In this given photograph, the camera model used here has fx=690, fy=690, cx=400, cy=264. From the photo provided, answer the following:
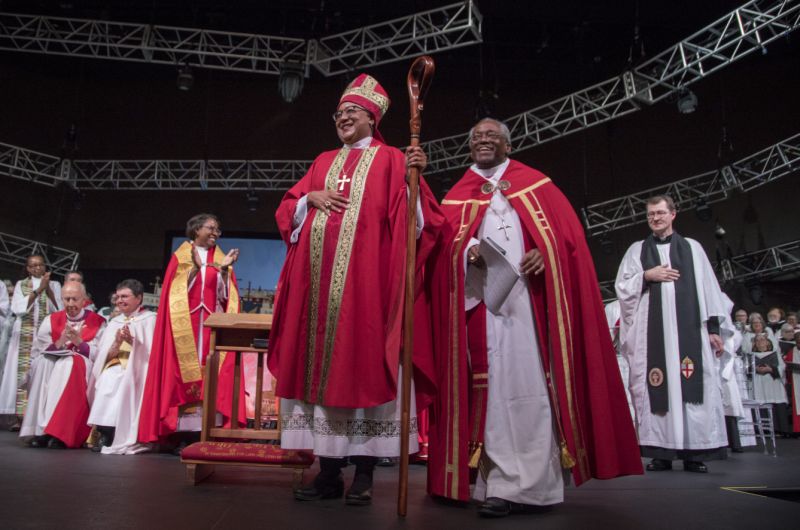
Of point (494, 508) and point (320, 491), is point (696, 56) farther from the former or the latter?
point (320, 491)

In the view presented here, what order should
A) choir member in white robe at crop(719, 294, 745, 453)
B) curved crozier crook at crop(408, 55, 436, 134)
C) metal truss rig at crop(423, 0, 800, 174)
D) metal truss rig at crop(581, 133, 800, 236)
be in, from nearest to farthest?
curved crozier crook at crop(408, 55, 436, 134)
choir member in white robe at crop(719, 294, 745, 453)
metal truss rig at crop(423, 0, 800, 174)
metal truss rig at crop(581, 133, 800, 236)

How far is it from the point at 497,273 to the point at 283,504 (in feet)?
4.91

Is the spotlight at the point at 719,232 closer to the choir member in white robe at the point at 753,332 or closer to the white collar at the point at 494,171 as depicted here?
the choir member in white robe at the point at 753,332

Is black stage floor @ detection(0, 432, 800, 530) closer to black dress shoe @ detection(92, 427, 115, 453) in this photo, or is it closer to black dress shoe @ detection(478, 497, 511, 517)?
black dress shoe @ detection(478, 497, 511, 517)

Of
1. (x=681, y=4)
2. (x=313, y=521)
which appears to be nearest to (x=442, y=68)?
(x=681, y=4)

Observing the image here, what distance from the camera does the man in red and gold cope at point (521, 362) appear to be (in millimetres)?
3189

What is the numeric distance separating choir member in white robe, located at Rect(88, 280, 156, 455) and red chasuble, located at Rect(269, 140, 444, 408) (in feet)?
9.92

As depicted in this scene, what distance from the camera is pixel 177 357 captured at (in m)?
5.70

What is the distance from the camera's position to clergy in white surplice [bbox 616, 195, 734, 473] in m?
5.13

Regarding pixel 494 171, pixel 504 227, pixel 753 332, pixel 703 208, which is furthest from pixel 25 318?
pixel 703 208

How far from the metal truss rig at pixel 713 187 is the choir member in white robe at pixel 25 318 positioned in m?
9.54

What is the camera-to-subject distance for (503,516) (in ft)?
9.94

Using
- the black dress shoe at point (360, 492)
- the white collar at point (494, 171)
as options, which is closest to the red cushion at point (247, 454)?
the black dress shoe at point (360, 492)

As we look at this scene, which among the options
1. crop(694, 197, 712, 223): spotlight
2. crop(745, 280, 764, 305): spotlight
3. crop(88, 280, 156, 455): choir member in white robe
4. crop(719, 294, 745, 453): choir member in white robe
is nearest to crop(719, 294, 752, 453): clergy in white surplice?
crop(719, 294, 745, 453): choir member in white robe
